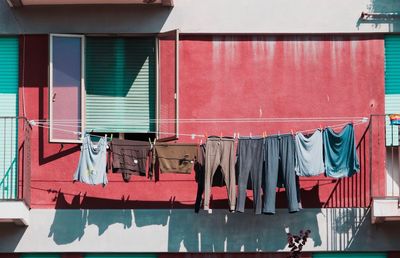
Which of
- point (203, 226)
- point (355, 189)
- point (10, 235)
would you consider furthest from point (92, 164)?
point (355, 189)

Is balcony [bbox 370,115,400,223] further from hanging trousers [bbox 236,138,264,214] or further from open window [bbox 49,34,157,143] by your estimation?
open window [bbox 49,34,157,143]

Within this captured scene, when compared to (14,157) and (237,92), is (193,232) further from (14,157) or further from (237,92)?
(14,157)

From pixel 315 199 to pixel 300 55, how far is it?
9.18 ft

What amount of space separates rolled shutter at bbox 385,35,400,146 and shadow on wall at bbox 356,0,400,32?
27 cm

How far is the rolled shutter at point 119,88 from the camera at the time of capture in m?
23.8

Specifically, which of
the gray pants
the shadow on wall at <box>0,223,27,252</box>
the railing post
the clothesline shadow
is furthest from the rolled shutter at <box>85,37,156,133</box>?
the gray pants

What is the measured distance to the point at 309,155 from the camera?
22.6 metres

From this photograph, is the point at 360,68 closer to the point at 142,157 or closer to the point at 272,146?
the point at 272,146

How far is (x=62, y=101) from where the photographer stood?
77.3 ft

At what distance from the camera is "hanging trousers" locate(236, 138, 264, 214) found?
2256 cm

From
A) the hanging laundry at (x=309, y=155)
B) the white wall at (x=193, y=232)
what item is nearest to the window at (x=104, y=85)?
the white wall at (x=193, y=232)

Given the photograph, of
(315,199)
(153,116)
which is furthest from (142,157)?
(315,199)

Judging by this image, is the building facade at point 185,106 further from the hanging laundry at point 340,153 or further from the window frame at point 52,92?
the hanging laundry at point 340,153

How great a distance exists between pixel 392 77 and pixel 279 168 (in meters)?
3.01
